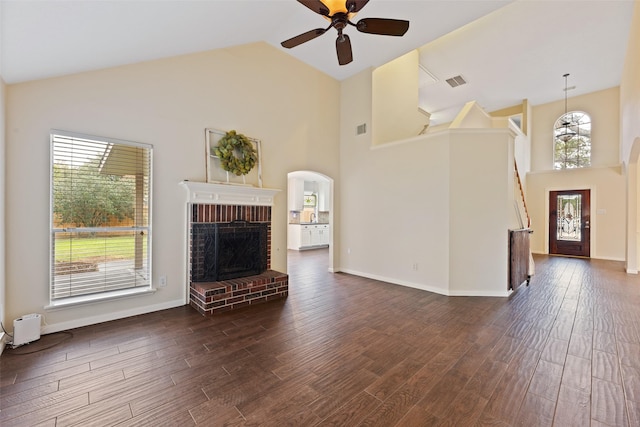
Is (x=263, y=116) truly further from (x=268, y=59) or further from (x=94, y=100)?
(x=94, y=100)

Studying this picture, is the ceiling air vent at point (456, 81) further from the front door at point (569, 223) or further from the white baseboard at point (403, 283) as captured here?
the white baseboard at point (403, 283)

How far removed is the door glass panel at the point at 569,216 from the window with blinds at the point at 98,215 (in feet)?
35.3

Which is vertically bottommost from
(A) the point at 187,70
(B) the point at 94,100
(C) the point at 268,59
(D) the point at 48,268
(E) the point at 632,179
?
(D) the point at 48,268

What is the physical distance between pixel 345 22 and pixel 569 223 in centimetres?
952

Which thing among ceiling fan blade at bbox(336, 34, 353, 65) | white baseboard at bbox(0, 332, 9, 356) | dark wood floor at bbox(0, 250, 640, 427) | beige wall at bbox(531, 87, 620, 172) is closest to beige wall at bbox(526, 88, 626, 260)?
beige wall at bbox(531, 87, 620, 172)

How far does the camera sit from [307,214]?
421 inches

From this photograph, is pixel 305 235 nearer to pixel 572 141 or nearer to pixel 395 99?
pixel 395 99

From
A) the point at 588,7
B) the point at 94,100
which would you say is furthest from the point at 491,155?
the point at 94,100

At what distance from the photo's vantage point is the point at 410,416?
1684 millimetres

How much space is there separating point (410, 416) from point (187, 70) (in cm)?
445

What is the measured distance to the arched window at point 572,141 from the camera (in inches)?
327

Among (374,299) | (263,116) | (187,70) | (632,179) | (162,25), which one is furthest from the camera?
(632,179)

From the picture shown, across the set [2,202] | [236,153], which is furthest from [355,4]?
[2,202]

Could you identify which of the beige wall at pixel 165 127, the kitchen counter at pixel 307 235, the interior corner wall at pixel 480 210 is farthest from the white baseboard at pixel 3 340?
the kitchen counter at pixel 307 235
